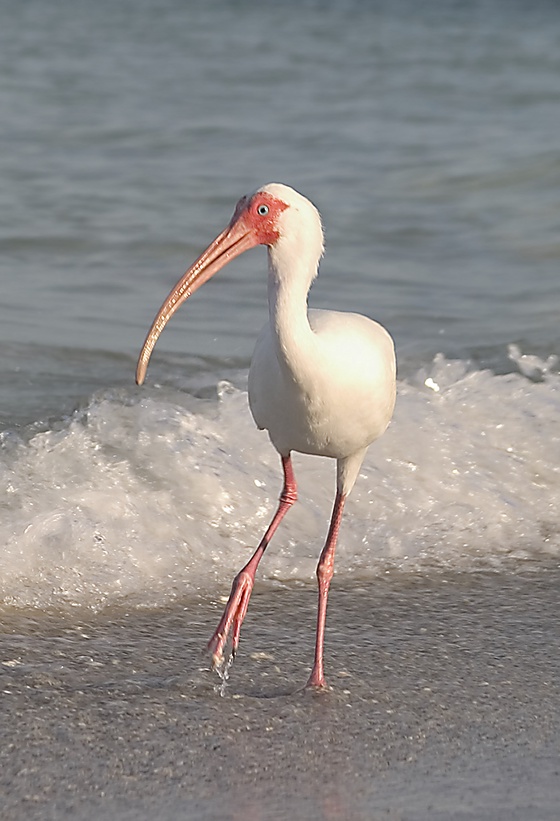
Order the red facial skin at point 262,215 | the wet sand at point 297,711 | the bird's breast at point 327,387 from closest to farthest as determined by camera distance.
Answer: the wet sand at point 297,711
the red facial skin at point 262,215
the bird's breast at point 327,387

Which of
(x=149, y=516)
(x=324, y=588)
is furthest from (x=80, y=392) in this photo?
(x=324, y=588)

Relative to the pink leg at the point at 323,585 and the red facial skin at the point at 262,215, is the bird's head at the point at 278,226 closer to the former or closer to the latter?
the red facial skin at the point at 262,215

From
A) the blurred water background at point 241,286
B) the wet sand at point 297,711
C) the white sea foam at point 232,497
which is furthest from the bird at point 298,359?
the blurred water background at point 241,286

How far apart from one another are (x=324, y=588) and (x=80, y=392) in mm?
2891

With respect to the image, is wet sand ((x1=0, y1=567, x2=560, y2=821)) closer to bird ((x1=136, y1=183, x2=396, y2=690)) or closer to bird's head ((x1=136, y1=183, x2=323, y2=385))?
bird ((x1=136, y1=183, x2=396, y2=690))

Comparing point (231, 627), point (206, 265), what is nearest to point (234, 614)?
point (231, 627)

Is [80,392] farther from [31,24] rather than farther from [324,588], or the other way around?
[31,24]

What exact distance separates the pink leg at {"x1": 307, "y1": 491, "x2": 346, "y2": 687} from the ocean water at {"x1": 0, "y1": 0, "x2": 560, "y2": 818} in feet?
0.57

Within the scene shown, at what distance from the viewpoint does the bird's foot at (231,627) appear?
491 cm

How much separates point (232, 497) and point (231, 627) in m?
1.40

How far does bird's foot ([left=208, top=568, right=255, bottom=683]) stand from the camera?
16.1 ft

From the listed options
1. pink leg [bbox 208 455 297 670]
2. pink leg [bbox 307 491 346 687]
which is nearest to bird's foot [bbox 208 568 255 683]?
pink leg [bbox 208 455 297 670]

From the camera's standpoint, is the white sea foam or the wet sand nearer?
the wet sand

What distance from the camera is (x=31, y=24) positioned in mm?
21953
